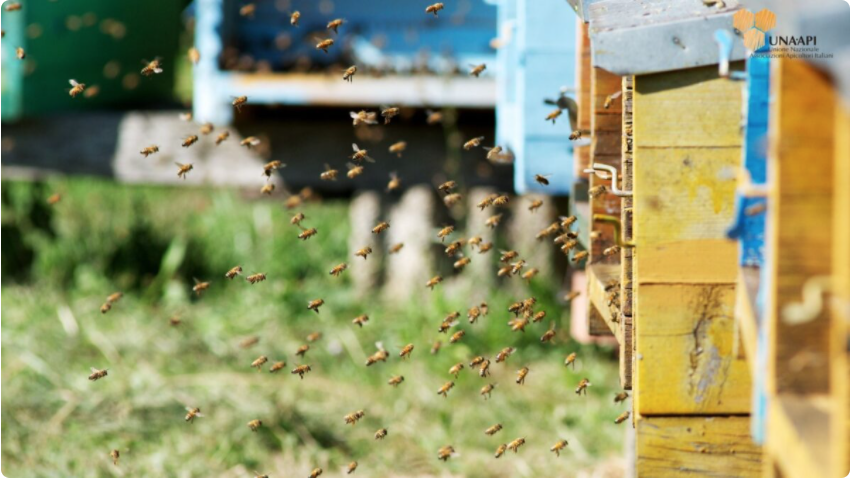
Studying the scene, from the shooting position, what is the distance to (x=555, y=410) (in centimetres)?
439

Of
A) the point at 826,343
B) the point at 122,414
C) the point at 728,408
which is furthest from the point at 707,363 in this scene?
the point at 122,414

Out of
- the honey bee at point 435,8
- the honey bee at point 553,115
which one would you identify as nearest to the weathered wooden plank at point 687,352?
the honey bee at point 553,115

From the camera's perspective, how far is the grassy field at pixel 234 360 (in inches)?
155

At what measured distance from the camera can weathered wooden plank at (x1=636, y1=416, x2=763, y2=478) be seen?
2.22 m

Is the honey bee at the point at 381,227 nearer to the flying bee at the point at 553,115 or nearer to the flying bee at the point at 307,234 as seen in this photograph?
the flying bee at the point at 307,234

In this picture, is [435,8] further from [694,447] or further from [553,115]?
[694,447]

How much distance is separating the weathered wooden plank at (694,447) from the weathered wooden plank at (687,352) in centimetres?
4

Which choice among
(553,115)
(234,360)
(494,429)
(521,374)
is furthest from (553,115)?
(234,360)

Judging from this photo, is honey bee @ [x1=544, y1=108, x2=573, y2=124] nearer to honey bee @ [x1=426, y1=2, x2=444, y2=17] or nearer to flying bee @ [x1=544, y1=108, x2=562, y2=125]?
flying bee @ [x1=544, y1=108, x2=562, y2=125]

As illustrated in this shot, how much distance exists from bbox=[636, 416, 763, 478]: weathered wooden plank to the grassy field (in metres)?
1.64

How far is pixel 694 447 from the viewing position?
2.24m

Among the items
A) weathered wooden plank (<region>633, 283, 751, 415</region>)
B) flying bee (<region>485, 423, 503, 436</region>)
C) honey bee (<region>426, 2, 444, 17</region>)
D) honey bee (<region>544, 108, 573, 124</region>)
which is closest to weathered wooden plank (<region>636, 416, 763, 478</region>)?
weathered wooden plank (<region>633, 283, 751, 415</region>)

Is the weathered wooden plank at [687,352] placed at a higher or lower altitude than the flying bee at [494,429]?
higher

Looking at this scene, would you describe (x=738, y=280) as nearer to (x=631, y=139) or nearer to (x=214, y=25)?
(x=631, y=139)
